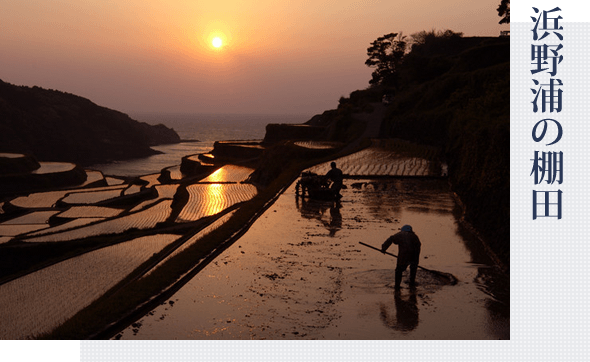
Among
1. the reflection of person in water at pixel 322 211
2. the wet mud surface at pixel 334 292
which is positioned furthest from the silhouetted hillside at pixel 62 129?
the wet mud surface at pixel 334 292

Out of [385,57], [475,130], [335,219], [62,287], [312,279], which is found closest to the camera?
[312,279]

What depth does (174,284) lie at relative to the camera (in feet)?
38.8

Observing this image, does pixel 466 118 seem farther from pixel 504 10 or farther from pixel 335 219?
pixel 504 10

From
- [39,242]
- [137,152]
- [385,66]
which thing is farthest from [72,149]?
[39,242]

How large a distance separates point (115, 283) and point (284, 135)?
44499mm

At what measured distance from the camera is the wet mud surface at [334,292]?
9266 mm

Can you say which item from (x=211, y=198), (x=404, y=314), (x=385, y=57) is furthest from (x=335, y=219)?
(x=385, y=57)

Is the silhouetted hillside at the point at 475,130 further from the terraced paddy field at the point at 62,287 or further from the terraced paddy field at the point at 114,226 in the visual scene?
the terraced paddy field at the point at 114,226

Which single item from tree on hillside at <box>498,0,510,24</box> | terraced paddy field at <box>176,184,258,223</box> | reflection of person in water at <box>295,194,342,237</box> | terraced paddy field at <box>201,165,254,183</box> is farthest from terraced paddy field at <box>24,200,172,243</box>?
tree on hillside at <box>498,0,510,24</box>

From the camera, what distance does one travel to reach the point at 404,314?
9.88 m

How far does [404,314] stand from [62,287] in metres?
12.3

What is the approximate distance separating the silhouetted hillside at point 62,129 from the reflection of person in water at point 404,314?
Answer: 11612 cm

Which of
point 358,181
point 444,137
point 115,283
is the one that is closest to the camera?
point 115,283

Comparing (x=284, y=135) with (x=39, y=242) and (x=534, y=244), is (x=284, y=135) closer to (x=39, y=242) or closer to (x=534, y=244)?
(x=39, y=242)
